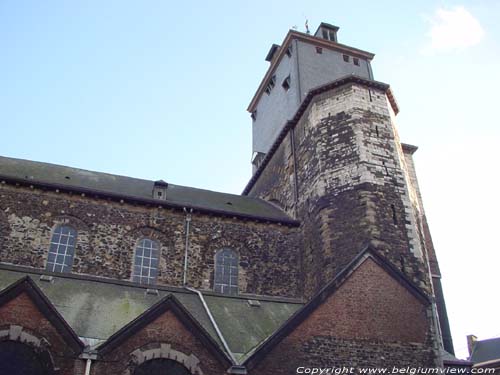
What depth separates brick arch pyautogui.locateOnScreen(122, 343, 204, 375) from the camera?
12.1 meters

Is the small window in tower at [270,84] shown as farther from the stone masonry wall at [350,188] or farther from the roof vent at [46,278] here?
the roof vent at [46,278]

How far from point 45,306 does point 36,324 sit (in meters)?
0.48

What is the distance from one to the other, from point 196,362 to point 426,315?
23.0 feet

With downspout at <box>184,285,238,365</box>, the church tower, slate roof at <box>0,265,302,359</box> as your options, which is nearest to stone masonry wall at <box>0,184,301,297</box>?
the church tower

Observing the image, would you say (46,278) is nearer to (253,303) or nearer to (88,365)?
(88,365)

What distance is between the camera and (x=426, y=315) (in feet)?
49.2

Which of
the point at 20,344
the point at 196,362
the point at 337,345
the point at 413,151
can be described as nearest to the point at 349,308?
the point at 337,345

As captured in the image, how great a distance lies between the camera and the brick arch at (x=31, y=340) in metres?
11.6

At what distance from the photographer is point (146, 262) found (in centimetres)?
1825

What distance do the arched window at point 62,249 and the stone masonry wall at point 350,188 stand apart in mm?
8417

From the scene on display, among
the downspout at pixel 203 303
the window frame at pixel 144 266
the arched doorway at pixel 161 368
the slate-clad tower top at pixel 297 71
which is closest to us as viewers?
the arched doorway at pixel 161 368

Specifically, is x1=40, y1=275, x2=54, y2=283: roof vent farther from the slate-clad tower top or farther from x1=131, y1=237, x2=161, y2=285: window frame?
the slate-clad tower top

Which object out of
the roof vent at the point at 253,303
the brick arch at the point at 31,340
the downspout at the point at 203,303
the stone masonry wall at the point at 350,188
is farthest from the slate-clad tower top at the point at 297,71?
the brick arch at the point at 31,340

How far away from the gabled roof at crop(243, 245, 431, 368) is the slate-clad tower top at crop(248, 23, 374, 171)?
1119 centimetres
